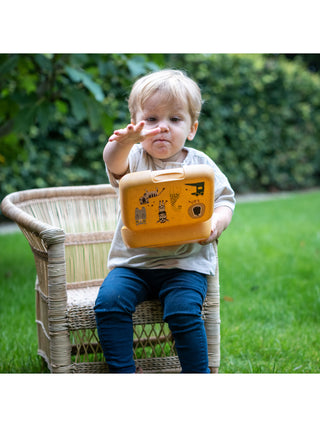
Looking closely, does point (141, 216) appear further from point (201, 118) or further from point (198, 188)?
point (201, 118)

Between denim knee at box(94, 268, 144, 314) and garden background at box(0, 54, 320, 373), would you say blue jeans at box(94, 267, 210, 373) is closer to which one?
denim knee at box(94, 268, 144, 314)

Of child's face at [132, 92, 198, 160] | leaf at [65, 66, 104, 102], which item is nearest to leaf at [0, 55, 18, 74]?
leaf at [65, 66, 104, 102]

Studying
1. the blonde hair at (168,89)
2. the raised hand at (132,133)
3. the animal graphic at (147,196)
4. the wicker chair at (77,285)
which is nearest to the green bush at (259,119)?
the wicker chair at (77,285)

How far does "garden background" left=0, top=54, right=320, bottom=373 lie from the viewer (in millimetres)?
2285

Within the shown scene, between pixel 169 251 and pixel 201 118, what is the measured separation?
4750 mm

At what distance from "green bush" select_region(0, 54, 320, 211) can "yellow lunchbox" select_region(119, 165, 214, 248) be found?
1.17 meters

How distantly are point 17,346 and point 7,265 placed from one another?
1.41 metres

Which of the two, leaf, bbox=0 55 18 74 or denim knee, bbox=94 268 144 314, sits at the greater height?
leaf, bbox=0 55 18 74

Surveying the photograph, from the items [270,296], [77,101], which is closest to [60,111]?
[77,101]

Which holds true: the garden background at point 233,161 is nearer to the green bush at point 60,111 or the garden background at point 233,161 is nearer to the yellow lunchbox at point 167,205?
the green bush at point 60,111

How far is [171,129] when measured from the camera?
5.31 ft

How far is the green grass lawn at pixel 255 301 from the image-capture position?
80.0 inches

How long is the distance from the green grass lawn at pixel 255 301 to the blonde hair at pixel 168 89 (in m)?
0.60
